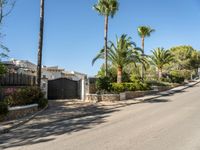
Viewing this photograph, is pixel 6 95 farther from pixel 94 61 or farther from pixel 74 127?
pixel 94 61

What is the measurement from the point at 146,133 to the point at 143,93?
20260 mm

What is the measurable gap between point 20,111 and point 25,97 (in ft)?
5.72

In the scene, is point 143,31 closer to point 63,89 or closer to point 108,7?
point 108,7

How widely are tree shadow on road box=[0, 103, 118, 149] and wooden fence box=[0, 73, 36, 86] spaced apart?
123 inches

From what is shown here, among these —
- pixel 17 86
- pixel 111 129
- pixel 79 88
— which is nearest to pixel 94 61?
pixel 79 88

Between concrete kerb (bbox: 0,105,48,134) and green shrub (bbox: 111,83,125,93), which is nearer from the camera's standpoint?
concrete kerb (bbox: 0,105,48,134)

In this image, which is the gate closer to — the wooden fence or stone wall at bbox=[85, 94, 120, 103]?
stone wall at bbox=[85, 94, 120, 103]

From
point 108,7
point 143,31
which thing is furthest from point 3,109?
point 143,31

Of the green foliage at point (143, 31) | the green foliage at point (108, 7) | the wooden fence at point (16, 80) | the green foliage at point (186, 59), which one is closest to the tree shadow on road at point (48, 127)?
the wooden fence at point (16, 80)

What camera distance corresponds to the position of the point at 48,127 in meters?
15.1

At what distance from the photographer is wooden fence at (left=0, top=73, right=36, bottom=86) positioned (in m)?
20.8

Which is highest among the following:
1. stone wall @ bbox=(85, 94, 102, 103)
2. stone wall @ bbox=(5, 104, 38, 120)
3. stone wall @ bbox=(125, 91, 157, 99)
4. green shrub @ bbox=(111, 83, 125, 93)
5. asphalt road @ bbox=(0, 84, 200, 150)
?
green shrub @ bbox=(111, 83, 125, 93)

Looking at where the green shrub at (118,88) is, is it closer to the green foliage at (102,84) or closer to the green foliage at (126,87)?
the green foliage at (126,87)

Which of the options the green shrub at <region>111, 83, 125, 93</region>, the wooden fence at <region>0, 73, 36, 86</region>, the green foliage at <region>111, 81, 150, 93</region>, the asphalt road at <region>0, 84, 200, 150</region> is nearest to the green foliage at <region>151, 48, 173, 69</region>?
the green foliage at <region>111, 81, 150, 93</region>
